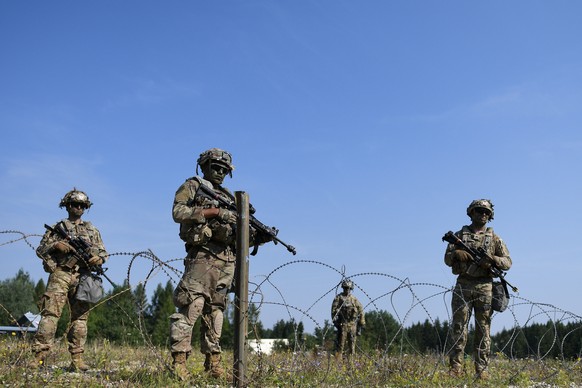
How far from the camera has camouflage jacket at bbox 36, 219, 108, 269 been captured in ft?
23.9

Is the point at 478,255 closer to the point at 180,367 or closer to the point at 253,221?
the point at 253,221

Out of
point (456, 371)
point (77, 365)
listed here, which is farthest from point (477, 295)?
point (77, 365)

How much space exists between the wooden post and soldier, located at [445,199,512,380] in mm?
3714

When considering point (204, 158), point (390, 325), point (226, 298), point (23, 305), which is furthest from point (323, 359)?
point (23, 305)

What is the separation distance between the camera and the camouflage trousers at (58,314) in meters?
6.98

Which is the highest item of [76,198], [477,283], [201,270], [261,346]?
[76,198]

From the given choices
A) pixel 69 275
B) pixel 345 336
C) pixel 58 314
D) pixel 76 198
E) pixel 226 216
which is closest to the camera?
pixel 226 216

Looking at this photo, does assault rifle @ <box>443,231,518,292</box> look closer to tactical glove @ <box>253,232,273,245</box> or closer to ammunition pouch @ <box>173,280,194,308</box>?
tactical glove @ <box>253,232,273,245</box>

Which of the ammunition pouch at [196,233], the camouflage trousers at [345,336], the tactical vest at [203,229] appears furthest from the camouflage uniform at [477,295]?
the camouflage trousers at [345,336]

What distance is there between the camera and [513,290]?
26.7 ft

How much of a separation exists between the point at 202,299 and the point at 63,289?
82.9 inches

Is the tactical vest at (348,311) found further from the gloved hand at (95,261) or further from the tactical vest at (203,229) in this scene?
the tactical vest at (203,229)

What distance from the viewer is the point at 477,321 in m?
8.08

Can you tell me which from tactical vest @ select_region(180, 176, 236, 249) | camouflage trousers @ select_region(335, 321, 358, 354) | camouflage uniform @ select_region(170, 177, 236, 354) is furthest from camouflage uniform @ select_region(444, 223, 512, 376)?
camouflage trousers @ select_region(335, 321, 358, 354)
